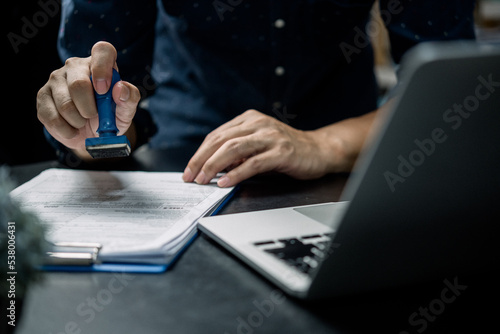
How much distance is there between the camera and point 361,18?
3.33ft

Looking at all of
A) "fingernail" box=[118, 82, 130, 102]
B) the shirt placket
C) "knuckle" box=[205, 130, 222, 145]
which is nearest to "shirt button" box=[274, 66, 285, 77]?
the shirt placket

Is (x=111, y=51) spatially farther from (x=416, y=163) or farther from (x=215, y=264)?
(x=416, y=163)

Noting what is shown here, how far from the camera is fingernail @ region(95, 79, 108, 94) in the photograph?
61 cm

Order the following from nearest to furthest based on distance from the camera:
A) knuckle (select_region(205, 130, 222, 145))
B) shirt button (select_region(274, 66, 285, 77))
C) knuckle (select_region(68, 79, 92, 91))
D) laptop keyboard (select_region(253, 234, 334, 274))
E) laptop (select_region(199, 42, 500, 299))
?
laptop (select_region(199, 42, 500, 299)) < laptop keyboard (select_region(253, 234, 334, 274)) < knuckle (select_region(68, 79, 92, 91)) < knuckle (select_region(205, 130, 222, 145)) < shirt button (select_region(274, 66, 285, 77))

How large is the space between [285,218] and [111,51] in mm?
331

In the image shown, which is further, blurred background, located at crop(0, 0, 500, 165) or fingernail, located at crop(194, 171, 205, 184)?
blurred background, located at crop(0, 0, 500, 165)

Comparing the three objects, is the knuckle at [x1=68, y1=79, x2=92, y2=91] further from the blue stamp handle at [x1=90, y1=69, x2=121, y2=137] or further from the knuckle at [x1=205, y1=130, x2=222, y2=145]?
the knuckle at [x1=205, y1=130, x2=222, y2=145]

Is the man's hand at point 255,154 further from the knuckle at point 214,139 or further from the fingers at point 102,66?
the fingers at point 102,66

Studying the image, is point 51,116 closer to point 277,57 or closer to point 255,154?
point 255,154

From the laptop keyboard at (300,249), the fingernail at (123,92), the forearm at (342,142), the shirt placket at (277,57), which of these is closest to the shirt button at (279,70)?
Result: the shirt placket at (277,57)

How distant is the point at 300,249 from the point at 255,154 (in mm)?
313

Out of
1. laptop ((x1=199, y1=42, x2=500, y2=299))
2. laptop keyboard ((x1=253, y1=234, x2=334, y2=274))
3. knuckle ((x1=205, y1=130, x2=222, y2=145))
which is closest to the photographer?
laptop ((x1=199, y1=42, x2=500, y2=299))

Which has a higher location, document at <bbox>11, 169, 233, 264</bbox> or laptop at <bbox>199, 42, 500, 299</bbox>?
laptop at <bbox>199, 42, 500, 299</bbox>

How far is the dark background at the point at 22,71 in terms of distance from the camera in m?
1.08
